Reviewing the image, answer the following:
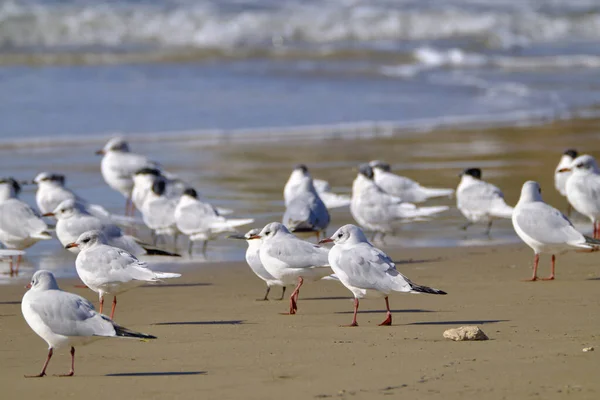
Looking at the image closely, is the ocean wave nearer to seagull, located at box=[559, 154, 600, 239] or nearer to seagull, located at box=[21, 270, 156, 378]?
seagull, located at box=[559, 154, 600, 239]

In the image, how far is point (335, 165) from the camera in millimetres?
14336

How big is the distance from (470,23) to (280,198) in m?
25.2

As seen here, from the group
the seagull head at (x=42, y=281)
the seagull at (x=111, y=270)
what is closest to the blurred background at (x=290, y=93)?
the seagull at (x=111, y=270)

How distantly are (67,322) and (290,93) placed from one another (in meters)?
15.4

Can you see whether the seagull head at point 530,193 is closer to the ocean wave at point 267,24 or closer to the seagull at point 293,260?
the seagull at point 293,260

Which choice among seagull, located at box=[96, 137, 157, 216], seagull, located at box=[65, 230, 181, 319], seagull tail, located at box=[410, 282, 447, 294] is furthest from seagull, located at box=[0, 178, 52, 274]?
seagull tail, located at box=[410, 282, 447, 294]

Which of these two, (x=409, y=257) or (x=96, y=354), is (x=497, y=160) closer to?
(x=409, y=257)

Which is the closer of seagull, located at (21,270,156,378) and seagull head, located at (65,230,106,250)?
seagull, located at (21,270,156,378)

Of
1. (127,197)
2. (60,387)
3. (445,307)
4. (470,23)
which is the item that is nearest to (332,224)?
(127,197)

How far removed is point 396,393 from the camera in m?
5.12

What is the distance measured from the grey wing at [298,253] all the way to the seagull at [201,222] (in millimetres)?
2193

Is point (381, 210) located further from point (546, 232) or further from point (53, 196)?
point (53, 196)

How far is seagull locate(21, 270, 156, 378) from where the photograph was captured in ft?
18.3

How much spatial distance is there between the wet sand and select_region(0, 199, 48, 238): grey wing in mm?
812
